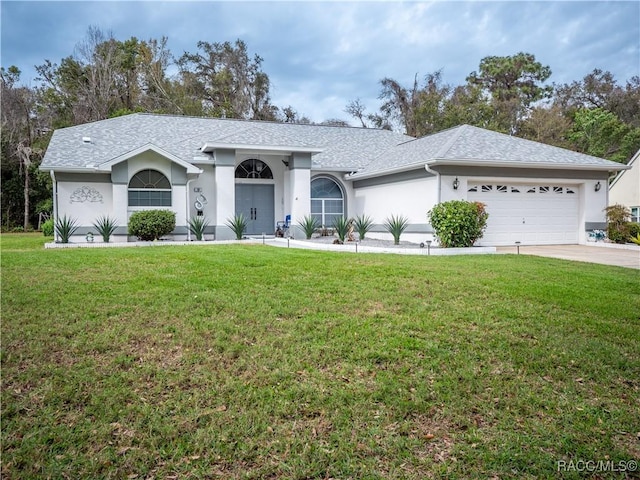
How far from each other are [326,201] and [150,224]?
7817 millimetres

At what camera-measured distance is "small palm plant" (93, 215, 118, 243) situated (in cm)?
1562

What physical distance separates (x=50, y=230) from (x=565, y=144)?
31433 mm

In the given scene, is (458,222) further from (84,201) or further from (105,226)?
(84,201)

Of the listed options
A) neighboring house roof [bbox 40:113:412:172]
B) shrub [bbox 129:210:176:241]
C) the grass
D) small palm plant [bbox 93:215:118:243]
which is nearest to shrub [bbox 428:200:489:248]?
the grass

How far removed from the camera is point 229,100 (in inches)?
1457

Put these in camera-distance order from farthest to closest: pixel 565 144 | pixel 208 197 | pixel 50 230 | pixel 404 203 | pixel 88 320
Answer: pixel 565 144 < pixel 50 230 < pixel 208 197 < pixel 404 203 < pixel 88 320

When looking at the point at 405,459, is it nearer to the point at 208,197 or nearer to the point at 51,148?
the point at 208,197

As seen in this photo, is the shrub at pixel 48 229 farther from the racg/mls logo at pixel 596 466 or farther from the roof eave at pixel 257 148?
the racg/mls logo at pixel 596 466

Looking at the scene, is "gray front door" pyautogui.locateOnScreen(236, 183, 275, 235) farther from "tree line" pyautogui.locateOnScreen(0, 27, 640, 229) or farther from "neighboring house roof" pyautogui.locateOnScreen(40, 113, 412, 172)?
"tree line" pyautogui.locateOnScreen(0, 27, 640, 229)

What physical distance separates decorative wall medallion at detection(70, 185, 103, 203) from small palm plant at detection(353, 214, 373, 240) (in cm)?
969

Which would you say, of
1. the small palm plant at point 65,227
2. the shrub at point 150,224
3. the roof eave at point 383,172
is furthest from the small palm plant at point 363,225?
the small palm plant at point 65,227

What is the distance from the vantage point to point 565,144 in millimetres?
30578

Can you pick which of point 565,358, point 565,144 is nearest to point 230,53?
point 565,144

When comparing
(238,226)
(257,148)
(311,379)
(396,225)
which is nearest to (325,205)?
(257,148)
